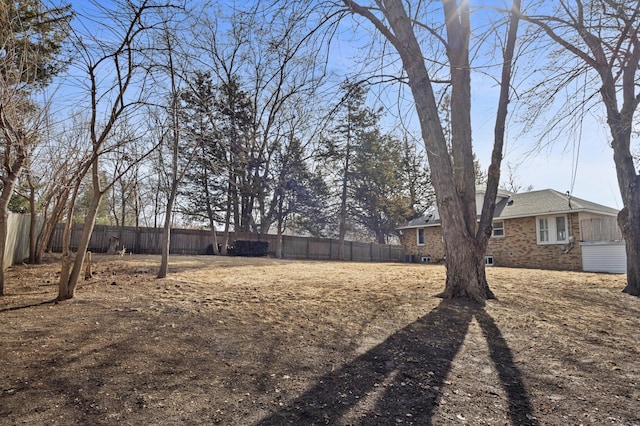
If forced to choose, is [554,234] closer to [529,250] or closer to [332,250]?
[529,250]

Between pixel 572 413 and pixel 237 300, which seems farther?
pixel 237 300

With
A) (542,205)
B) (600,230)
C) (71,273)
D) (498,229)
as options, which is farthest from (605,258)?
(71,273)

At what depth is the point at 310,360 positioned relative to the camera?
298 centimetres

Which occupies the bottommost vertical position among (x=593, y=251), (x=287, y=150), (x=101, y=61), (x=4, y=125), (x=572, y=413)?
(x=572, y=413)

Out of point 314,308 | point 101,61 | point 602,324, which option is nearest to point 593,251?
point 602,324

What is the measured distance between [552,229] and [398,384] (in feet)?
50.9

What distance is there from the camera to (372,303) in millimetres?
4914

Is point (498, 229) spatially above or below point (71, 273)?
above

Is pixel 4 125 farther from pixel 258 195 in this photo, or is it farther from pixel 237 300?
pixel 258 195

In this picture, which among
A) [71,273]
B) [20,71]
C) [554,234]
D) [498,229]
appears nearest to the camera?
[20,71]

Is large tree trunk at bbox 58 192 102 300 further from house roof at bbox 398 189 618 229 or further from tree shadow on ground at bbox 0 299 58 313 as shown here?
house roof at bbox 398 189 618 229

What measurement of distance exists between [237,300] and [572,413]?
12.7 feet

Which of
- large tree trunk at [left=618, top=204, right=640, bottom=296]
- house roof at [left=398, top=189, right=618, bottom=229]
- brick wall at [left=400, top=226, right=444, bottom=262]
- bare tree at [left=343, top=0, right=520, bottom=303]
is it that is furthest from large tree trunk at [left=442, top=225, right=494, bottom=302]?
brick wall at [left=400, top=226, right=444, bottom=262]

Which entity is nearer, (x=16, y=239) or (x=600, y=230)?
(x=16, y=239)
